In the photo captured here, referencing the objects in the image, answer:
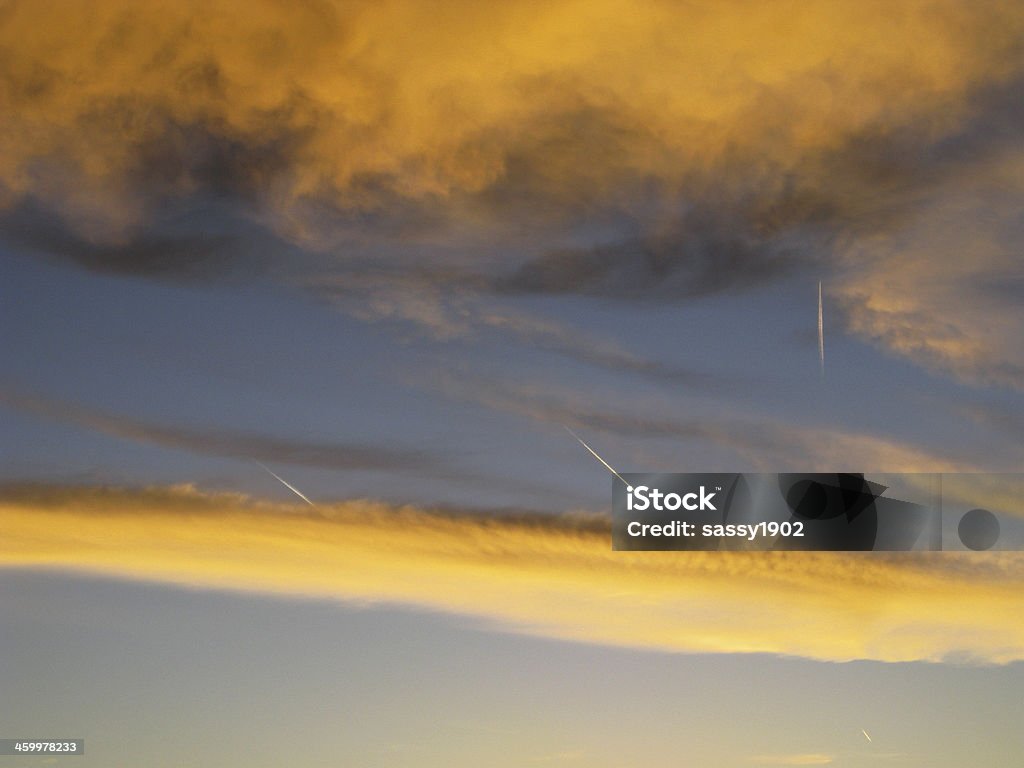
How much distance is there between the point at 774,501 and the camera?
30.0 metres

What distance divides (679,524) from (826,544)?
155 inches

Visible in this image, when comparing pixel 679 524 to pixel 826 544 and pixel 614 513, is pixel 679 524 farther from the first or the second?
pixel 826 544

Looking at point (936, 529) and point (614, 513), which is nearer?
point (936, 529)

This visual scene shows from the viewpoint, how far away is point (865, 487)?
94.3 ft

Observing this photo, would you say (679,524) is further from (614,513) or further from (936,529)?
(936,529)

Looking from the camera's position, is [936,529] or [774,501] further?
[774,501]

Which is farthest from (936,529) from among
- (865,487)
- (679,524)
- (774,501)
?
(679,524)

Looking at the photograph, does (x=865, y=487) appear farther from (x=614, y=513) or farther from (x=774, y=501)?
(x=614, y=513)

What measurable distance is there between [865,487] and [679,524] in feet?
16.3

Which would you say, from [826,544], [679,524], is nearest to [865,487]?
[826,544]

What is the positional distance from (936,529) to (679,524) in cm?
654

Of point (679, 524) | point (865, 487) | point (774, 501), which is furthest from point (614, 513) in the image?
point (865, 487)

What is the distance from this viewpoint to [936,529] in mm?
28000

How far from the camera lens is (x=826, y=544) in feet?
96.8
